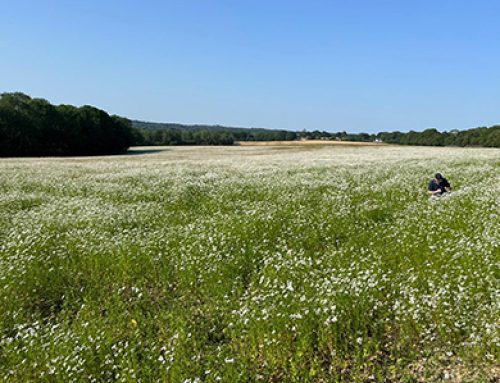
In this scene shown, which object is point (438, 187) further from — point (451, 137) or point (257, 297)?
point (451, 137)

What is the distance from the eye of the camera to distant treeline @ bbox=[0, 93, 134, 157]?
57.9 meters

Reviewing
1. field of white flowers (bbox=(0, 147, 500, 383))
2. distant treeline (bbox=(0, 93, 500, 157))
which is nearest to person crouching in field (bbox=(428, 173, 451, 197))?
field of white flowers (bbox=(0, 147, 500, 383))

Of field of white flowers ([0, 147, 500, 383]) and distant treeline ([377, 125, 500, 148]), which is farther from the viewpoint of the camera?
distant treeline ([377, 125, 500, 148])

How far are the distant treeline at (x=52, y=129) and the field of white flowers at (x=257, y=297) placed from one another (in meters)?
56.0

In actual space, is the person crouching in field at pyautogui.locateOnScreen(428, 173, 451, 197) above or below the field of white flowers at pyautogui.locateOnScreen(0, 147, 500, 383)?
above

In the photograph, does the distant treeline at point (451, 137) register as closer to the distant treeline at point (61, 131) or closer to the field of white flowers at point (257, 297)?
the distant treeline at point (61, 131)

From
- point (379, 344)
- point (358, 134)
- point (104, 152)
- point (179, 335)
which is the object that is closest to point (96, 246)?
point (179, 335)

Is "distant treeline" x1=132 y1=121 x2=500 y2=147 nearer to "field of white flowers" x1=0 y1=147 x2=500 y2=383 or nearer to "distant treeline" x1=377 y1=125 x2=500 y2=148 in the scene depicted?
"distant treeline" x1=377 y1=125 x2=500 y2=148

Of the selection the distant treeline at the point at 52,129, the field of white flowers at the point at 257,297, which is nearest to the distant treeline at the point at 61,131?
the distant treeline at the point at 52,129

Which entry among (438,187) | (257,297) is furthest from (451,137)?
(257,297)

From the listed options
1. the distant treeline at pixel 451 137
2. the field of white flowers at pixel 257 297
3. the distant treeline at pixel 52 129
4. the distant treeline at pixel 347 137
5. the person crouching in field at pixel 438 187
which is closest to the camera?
the field of white flowers at pixel 257 297

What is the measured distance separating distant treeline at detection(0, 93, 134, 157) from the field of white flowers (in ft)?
184

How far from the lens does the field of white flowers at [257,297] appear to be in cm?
460

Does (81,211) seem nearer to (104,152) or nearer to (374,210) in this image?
(374,210)
